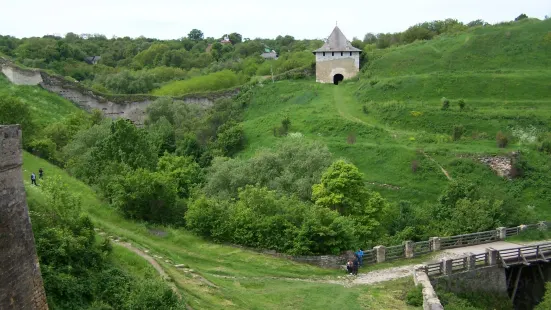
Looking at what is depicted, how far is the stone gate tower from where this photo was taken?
50.6 metres

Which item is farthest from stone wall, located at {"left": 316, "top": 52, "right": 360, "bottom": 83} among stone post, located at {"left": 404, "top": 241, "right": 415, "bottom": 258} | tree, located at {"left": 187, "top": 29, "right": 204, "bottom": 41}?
tree, located at {"left": 187, "top": 29, "right": 204, "bottom": 41}

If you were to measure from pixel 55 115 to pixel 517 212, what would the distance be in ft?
112

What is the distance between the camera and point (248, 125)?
1657 inches

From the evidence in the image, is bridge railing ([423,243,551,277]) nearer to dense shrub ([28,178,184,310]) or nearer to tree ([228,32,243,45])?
dense shrub ([28,178,184,310])

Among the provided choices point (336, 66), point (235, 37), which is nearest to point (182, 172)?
point (336, 66)

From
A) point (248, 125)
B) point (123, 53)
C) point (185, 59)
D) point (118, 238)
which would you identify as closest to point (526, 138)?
point (248, 125)

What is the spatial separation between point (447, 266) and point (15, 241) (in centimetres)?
1339

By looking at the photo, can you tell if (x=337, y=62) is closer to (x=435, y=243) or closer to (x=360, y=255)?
(x=435, y=243)

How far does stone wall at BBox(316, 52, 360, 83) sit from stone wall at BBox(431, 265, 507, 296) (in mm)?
33196

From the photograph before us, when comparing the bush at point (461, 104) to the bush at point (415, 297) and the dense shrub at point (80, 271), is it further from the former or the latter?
the dense shrub at point (80, 271)

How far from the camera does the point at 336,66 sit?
5075 centimetres

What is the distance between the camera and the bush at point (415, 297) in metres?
15.9

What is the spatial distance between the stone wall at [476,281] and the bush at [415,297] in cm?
166

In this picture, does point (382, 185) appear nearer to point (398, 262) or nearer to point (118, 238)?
point (398, 262)
